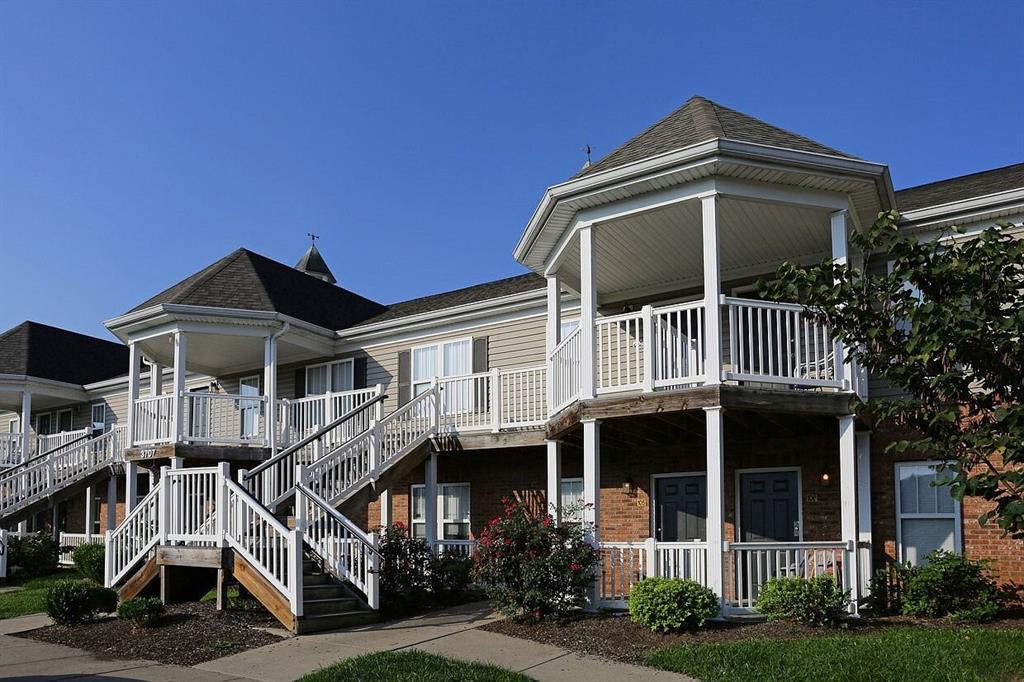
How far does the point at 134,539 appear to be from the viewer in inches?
574

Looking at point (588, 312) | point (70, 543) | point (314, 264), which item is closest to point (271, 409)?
point (70, 543)

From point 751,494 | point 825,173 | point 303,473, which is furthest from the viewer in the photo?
point 751,494

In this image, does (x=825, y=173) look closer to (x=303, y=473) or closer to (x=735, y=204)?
(x=735, y=204)

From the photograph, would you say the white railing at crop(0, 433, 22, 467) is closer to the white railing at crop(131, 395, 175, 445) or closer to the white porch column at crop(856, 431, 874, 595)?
the white railing at crop(131, 395, 175, 445)

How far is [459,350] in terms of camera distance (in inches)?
771

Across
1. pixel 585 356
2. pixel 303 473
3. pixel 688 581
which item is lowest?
pixel 688 581

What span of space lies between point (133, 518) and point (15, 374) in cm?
1553

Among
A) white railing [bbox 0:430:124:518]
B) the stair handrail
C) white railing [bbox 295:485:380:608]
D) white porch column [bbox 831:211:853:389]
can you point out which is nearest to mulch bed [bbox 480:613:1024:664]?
white railing [bbox 295:485:380:608]

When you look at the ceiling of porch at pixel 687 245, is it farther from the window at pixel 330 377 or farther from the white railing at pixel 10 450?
the white railing at pixel 10 450

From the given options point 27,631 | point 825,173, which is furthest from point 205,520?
point 825,173

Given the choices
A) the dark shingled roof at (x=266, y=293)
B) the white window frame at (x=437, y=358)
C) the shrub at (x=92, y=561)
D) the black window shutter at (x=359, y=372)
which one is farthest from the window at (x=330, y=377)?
the shrub at (x=92, y=561)

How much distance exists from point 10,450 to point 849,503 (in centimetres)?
2239

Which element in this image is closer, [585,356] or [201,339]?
[585,356]

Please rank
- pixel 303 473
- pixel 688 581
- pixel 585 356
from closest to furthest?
pixel 688 581, pixel 585 356, pixel 303 473
